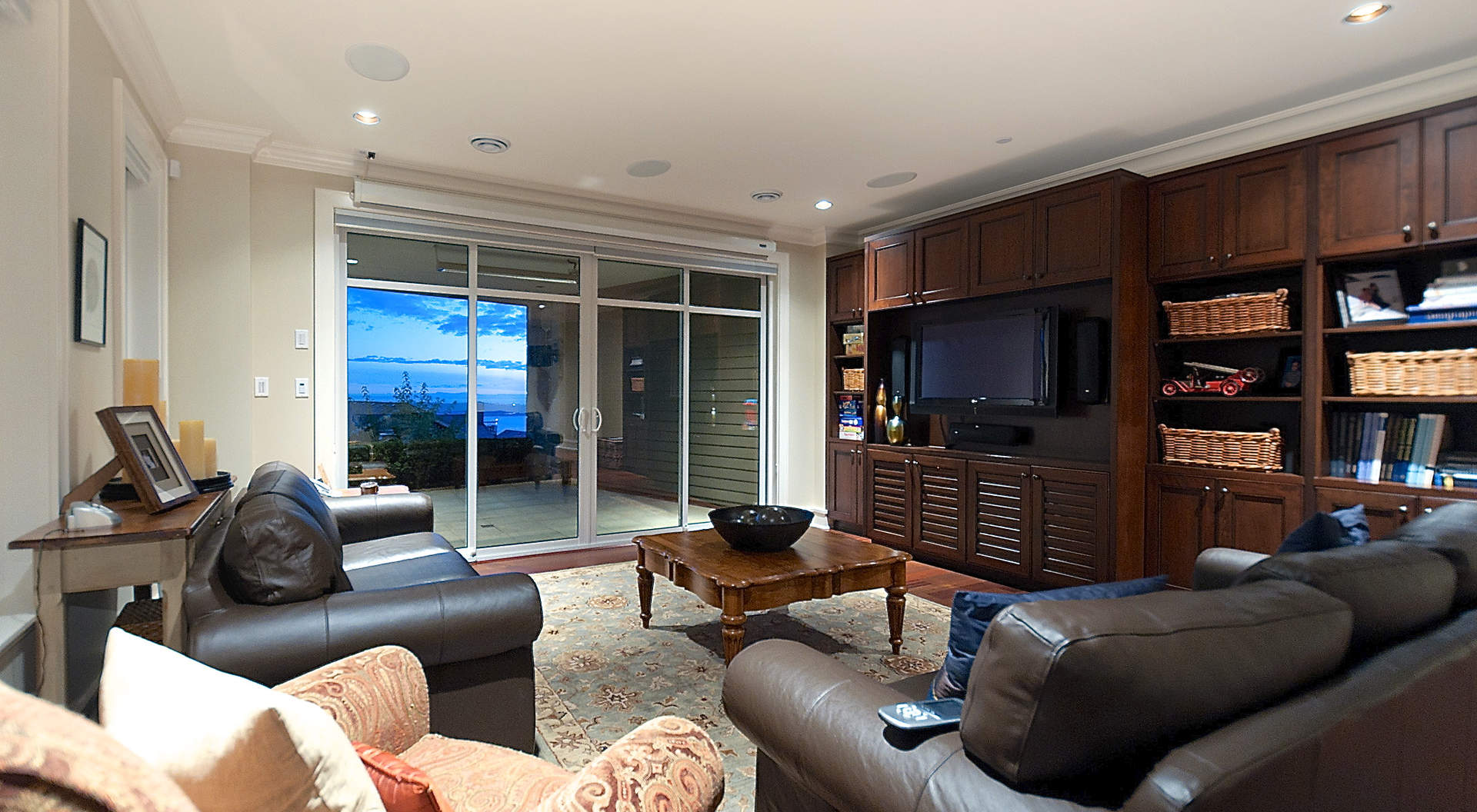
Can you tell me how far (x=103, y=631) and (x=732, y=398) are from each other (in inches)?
174

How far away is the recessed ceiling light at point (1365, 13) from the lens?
2.63m

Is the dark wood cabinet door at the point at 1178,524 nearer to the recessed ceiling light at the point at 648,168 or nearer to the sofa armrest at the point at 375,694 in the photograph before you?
the recessed ceiling light at the point at 648,168

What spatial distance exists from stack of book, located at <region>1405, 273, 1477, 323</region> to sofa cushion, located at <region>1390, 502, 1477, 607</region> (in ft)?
6.32

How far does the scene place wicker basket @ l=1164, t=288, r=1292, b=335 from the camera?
351 centimetres

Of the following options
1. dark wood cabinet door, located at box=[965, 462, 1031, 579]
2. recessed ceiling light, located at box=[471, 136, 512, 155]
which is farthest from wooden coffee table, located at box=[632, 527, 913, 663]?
recessed ceiling light, located at box=[471, 136, 512, 155]

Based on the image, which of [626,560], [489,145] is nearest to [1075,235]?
[489,145]

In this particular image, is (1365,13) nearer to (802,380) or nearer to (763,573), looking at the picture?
(763,573)

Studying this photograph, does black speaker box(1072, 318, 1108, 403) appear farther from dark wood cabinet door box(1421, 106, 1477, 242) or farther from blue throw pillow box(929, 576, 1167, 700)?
blue throw pillow box(929, 576, 1167, 700)

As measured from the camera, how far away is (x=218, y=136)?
156 inches

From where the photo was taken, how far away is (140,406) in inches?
99.9

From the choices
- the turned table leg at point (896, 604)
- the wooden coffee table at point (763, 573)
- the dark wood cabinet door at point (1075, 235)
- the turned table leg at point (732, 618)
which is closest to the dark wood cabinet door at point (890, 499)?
the dark wood cabinet door at point (1075, 235)

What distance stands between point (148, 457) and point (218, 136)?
8.14 feet

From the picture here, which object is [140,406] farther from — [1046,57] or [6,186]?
[1046,57]

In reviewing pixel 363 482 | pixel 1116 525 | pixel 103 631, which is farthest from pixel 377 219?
pixel 1116 525
